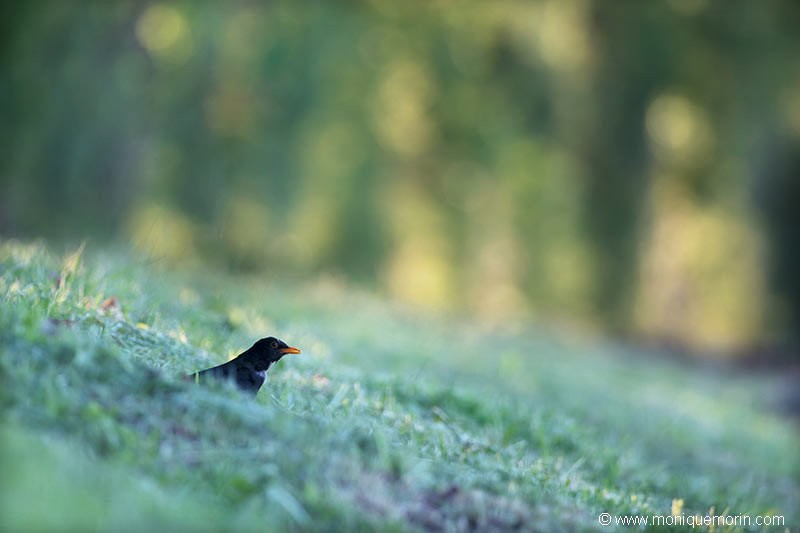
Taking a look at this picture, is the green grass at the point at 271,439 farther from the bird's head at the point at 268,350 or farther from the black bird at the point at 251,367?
the bird's head at the point at 268,350

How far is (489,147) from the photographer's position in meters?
24.0

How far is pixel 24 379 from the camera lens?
3963 mm

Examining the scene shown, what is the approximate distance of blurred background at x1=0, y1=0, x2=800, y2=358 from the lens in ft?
68.5

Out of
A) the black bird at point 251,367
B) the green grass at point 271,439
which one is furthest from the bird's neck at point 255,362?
the green grass at point 271,439

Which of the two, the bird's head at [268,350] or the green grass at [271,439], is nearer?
the green grass at [271,439]

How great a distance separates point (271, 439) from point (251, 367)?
77cm

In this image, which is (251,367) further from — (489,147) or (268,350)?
(489,147)

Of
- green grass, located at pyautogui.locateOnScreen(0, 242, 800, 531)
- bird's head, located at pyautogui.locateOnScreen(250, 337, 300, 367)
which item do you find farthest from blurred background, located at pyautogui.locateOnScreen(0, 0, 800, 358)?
bird's head, located at pyautogui.locateOnScreen(250, 337, 300, 367)

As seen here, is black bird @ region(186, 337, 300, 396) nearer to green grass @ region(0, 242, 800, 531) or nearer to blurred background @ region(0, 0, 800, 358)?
green grass @ region(0, 242, 800, 531)

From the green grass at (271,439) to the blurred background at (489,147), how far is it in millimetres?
11600

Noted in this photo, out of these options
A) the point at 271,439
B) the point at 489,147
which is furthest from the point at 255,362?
the point at 489,147

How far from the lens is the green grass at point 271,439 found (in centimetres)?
359

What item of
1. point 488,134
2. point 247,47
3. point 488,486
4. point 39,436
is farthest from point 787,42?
point 39,436

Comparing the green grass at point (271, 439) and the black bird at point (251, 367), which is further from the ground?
the black bird at point (251, 367)
